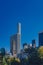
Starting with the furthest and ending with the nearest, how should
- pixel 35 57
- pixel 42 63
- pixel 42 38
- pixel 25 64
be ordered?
1. pixel 42 38
2. pixel 25 64
3. pixel 35 57
4. pixel 42 63

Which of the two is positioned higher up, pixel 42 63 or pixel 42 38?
pixel 42 38

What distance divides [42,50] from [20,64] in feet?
14.3

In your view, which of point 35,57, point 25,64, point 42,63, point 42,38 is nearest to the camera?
point 42,63

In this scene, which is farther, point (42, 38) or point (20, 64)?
point (42, 38)

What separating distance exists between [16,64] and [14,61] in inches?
49.1

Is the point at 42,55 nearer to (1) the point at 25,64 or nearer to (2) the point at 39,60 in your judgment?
(2) the point at 39,60

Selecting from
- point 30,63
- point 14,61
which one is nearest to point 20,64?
point 14,61

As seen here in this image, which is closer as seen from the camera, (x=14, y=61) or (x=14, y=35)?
(x=14, y=61)

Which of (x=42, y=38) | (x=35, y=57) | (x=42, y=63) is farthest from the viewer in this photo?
(x=42, y=38)

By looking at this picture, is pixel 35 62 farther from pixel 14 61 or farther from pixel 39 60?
pixel 14 61

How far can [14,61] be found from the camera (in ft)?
132

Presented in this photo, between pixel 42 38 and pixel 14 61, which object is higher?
pixel 42 38

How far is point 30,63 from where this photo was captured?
121ft

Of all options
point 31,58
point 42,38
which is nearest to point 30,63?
point 31,58
